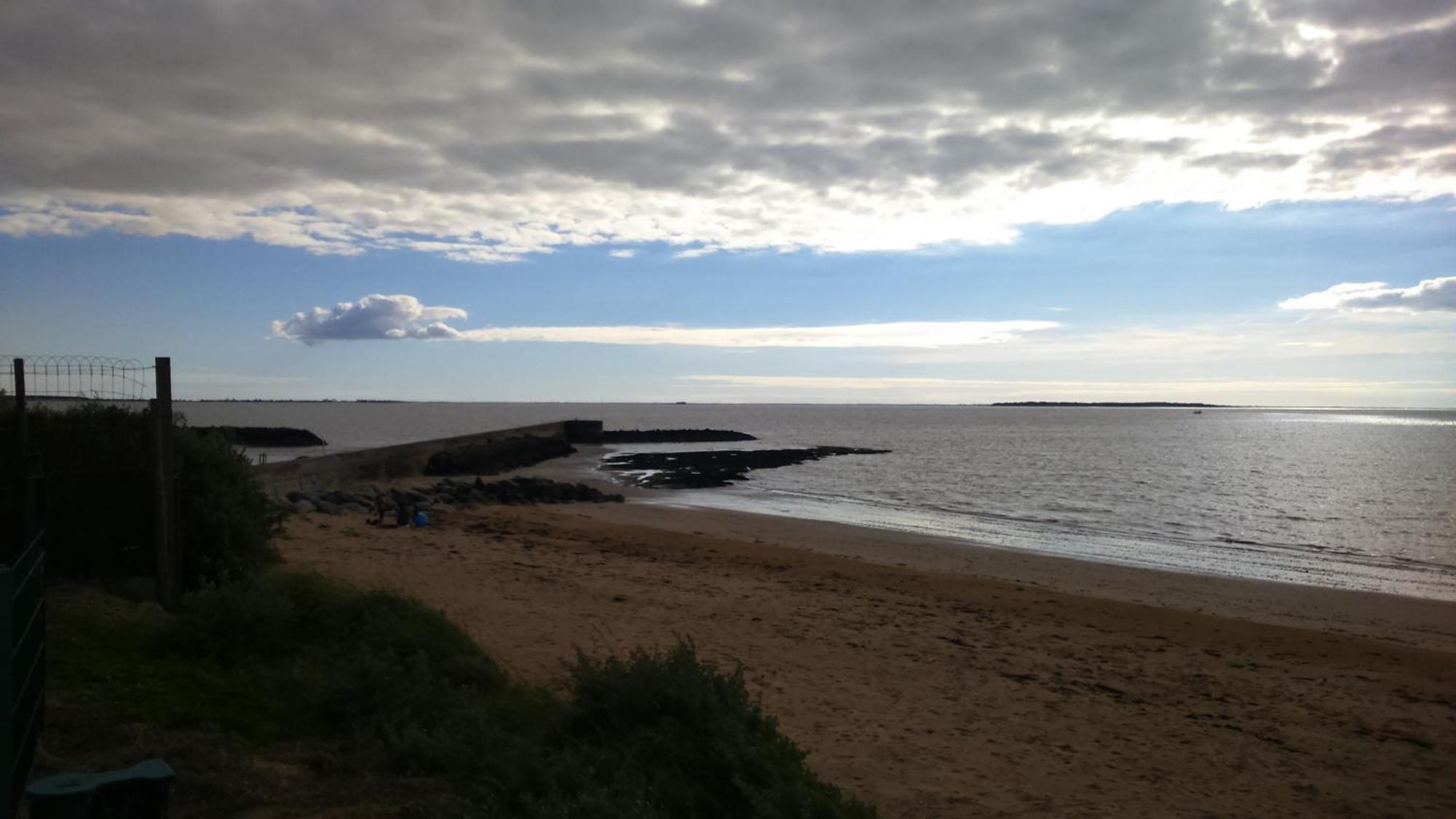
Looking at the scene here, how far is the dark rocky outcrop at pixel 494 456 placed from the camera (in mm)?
39750

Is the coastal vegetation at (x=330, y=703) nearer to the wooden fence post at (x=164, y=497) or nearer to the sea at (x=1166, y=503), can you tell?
the wooden fence post at (x=164, y=497)

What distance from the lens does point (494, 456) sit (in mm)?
45594

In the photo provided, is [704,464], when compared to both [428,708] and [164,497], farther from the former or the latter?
[428,708]

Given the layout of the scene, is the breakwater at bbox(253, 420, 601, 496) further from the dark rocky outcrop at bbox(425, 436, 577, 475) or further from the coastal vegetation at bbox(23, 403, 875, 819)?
the coastal vegetation at bbox(23, 403, 875, 819)

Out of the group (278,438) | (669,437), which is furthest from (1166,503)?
(278,438)

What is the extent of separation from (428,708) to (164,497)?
3.91 meters

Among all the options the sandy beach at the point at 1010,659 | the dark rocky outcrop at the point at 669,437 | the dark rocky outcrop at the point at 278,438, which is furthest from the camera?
the dark rocky outcrop at the point at 669,437

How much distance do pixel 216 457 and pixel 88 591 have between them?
1.85 m

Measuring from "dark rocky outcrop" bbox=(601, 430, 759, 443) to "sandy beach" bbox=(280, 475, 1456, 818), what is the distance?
6225 centimetres

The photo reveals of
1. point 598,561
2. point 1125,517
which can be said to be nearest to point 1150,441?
point 1125,517

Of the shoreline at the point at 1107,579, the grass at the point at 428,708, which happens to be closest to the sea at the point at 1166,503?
the shoreline at the point at 1107,579

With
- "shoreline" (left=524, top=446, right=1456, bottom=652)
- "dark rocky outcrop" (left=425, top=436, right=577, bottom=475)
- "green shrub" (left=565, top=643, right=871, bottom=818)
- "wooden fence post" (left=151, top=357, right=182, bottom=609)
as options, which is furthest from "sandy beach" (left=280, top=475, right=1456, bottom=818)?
"dark rocky outcrop" (left=425, top=436, right=577, bottom=475)

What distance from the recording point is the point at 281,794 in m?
5.29

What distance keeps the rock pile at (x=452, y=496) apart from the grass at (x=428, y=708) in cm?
1323
